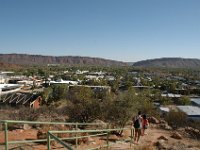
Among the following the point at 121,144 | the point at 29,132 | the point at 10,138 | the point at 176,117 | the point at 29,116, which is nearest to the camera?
the point at 10,138

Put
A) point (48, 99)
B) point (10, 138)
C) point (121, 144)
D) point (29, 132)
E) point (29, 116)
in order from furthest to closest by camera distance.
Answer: point (48, 99), point (29, 116), point (29, 132), point (121, 144), point (10, 138)

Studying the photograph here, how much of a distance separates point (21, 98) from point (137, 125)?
3174cm

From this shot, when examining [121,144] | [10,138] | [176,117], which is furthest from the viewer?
[176,117]

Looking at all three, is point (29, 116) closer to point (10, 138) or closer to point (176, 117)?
point (10, 138)

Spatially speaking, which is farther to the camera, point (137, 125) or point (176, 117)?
point (176, 117)

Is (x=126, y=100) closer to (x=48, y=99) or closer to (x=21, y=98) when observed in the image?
(x=21, y=98)

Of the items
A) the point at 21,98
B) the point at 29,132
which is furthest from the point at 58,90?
the point at 29,132

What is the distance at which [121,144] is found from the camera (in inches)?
467

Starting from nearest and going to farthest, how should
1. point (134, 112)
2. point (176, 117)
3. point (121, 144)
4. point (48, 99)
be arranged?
point (121, 144) → point (134, 112) → point (176, 117) → point (48, 99)

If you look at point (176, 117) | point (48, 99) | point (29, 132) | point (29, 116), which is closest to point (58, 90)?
point (48, 99)

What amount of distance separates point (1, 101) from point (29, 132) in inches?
1226

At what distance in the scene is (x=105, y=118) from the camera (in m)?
A: 16.6

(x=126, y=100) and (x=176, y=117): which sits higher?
(x=126, y=100)

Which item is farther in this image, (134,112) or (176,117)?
(176,117)
